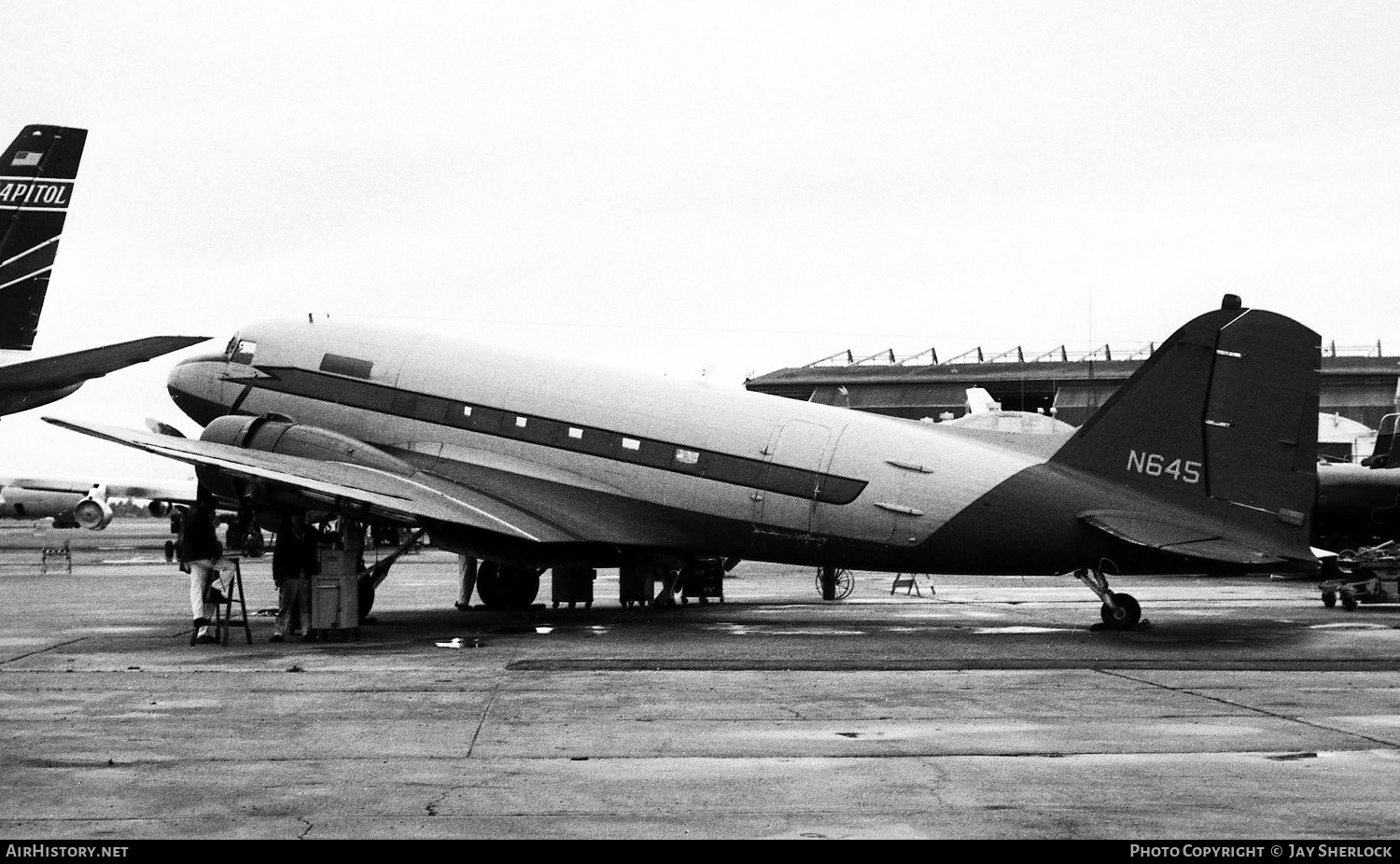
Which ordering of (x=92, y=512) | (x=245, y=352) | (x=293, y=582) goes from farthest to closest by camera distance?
(x=92, y=512) → (x=245, y=352) → (x=293, y=582)

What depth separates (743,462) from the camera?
2027 centimetres

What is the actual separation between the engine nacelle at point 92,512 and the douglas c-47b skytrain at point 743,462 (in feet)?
179

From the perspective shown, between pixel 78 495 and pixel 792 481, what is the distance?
68.5 metres

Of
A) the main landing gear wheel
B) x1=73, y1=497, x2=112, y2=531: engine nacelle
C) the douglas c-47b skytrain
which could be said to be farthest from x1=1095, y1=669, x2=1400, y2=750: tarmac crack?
x1=73, y1=497, x2=112, y2=531: engine nacelle

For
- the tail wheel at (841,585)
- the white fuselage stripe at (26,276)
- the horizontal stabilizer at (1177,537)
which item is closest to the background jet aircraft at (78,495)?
the white fuselage stripe at (26,276)

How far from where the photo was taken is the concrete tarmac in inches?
319

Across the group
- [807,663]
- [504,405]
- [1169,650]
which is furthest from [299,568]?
[1169,650]

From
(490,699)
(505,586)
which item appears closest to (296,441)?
(505,586)

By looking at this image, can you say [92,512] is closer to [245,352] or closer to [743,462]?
[245,352]

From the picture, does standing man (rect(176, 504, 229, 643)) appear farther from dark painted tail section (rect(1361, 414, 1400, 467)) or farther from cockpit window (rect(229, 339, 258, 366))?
dark painted tail section (rect(1361, 414, 1400, 467))

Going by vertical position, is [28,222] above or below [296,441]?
above

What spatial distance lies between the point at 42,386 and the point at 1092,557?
78.5 feet

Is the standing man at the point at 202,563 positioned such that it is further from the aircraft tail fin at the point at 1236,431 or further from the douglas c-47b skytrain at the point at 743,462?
the aircraft tail fin at the point at 1236,431
